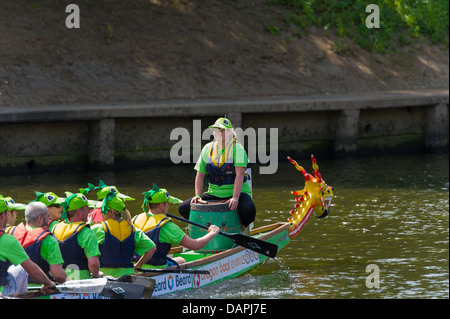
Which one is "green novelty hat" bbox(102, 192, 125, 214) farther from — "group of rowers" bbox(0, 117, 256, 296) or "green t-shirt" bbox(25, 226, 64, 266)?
"green t-shirt" bbox(25, 226, 64, 266)

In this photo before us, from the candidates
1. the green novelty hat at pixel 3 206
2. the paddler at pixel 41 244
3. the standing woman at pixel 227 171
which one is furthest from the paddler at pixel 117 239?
the standing woman at pixel 227 171

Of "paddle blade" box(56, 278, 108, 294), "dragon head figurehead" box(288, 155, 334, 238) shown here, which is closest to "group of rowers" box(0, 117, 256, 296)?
"paddle blade" box(56, 278, 108, 294)

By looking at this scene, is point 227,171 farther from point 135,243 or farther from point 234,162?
point 135,243

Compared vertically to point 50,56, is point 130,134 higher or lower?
lower

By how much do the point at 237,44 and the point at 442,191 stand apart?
347 inches

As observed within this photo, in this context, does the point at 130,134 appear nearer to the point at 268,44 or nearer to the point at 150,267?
the point at 268,44

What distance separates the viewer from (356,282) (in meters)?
12.3

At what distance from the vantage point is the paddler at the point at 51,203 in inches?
401

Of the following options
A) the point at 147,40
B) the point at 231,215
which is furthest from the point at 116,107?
the point at 231,215

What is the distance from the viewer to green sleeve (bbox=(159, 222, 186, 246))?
427 inches

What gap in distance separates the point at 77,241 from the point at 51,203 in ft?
2.10

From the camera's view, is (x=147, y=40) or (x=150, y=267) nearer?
(x=150, y=267)

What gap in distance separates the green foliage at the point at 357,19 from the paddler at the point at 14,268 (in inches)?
744

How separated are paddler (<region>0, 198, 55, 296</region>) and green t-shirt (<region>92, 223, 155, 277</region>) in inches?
38.0
